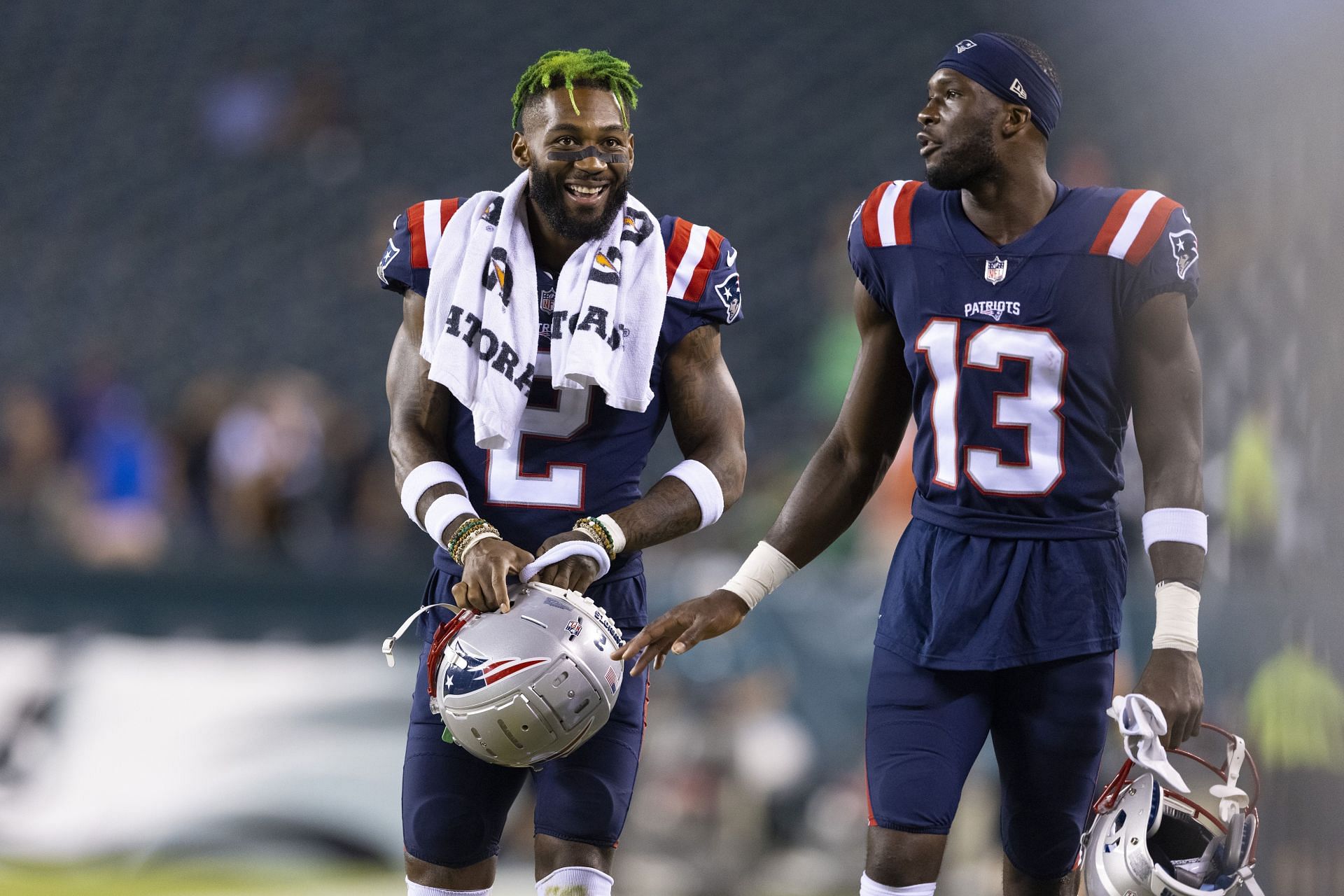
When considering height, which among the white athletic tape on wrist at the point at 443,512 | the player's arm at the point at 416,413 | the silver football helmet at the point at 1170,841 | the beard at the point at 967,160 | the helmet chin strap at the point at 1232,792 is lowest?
the silver football helmet at the point at 1170,841

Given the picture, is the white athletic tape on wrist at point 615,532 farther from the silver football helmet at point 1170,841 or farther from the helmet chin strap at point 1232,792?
the helmet chin strap at point 1232,792

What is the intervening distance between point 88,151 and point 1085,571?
11869 mm

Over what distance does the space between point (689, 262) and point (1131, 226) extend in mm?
927

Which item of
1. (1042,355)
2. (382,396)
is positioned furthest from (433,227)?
(382,396)

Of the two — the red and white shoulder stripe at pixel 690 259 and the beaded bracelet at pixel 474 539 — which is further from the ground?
the red and white shoulder stripe at pixel 690 259

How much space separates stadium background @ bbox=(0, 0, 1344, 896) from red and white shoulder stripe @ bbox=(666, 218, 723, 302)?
5.50 feet

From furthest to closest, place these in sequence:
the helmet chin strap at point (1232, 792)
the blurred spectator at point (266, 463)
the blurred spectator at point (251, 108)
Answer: the blurred spectator at point (251, 108), the blurred spectator at point (266, 463), the helmet chin strap at point (1232, 792)

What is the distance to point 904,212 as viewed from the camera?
327cm

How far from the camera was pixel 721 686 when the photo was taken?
6.58 m

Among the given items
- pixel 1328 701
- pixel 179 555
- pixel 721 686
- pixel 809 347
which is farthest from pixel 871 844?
pixel 809 347

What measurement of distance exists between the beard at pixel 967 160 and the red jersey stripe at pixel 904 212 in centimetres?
15

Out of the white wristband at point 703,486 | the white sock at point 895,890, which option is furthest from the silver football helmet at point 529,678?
the white sock at point 895,890

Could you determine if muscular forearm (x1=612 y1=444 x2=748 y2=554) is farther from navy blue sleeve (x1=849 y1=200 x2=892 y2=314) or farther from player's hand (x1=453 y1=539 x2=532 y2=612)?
navy blue sleeve (x1=849 y1=200 x2=892 y2=314)

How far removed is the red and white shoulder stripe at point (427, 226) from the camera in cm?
344
